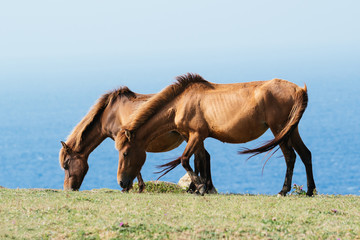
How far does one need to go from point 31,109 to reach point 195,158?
14984 centimetres

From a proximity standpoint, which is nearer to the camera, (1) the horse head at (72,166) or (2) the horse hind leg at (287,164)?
(2) the horse hind leg at (287,164)

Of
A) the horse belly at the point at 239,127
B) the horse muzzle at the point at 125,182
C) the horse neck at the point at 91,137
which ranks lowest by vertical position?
the horse muzzle at the point at 125,182

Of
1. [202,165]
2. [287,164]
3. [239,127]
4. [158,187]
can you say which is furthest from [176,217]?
[158,187]

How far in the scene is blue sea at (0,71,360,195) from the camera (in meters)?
77.7

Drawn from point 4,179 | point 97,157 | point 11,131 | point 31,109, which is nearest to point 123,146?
point 4,179

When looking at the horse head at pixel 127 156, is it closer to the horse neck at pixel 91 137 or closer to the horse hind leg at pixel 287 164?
the horse neck at pixel 91 137

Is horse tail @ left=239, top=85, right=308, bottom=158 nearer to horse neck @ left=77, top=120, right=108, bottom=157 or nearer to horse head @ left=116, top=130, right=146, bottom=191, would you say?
horse head @ left=116, top=130, right=146, bottom=191

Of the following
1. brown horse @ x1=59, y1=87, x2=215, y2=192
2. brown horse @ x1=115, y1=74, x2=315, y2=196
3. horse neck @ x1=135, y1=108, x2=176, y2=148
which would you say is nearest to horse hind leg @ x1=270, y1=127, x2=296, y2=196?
brown horse @ x1=115, y1=74, x2=315, y2=196

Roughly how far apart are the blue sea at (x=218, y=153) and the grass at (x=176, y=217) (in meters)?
35.5

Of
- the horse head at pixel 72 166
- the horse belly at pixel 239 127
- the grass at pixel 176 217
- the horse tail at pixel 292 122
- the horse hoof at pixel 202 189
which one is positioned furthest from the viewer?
the horse head at pixel 72 166

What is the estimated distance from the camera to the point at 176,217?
8891mm

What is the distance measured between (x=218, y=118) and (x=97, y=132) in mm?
3220

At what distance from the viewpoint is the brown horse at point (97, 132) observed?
13.4m

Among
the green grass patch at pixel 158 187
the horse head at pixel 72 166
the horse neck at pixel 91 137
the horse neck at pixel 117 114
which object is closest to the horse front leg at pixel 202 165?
the green grass patch at pixel 158 187
